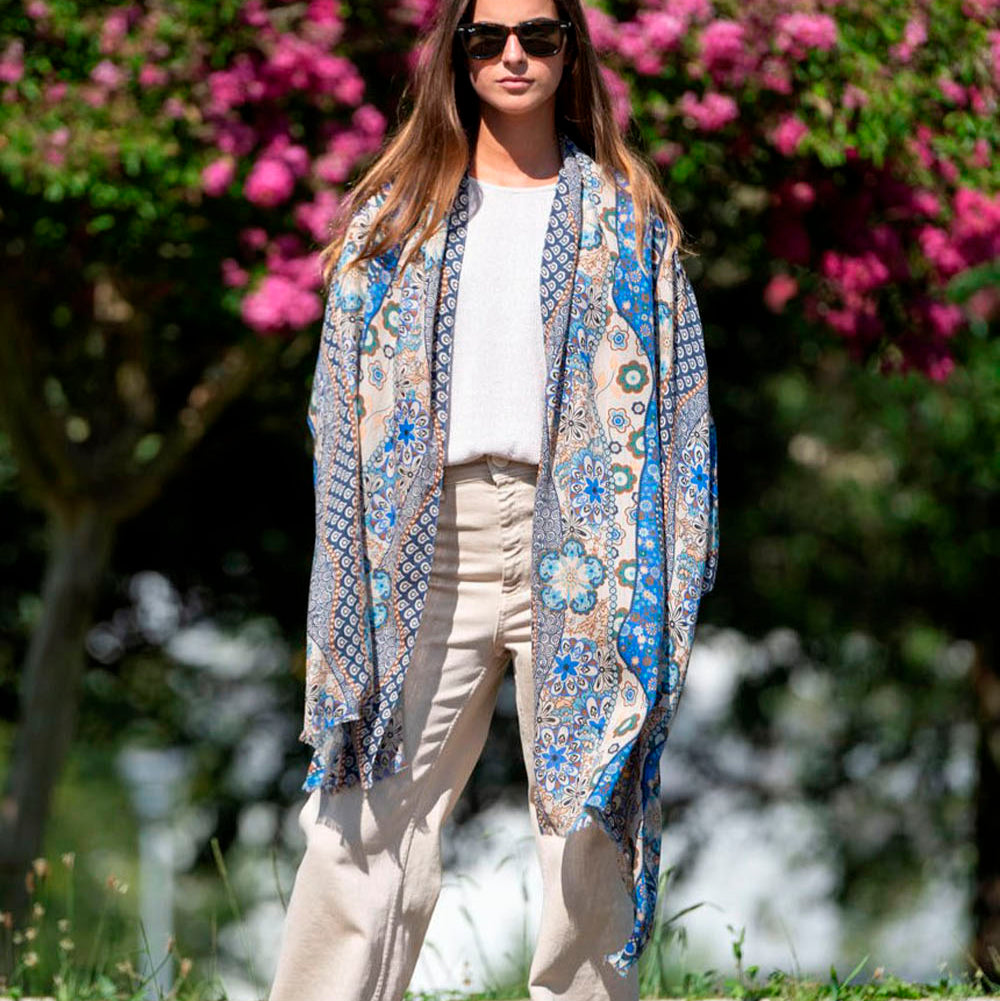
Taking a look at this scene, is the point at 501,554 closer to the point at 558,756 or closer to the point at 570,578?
the point at 570,578

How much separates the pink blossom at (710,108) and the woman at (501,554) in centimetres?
232

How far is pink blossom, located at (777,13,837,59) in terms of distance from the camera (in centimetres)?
508

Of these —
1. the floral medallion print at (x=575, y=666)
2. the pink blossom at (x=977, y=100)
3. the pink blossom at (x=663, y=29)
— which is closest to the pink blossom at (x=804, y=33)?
the pink blossom at (x=663, y=29)

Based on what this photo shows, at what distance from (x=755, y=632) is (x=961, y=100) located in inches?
196

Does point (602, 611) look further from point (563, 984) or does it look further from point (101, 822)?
point (101, 822)

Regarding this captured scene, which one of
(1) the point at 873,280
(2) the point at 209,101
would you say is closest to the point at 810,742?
(1) the point at 873,280

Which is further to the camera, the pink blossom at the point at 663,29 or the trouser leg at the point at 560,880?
the pink blossom at the point at 663,29

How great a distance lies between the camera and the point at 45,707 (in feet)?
27.7

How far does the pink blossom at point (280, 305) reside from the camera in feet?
17.9

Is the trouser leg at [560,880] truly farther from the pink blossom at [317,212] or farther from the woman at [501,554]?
the pink blossom at [317,212]

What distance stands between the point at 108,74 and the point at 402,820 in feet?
10.2

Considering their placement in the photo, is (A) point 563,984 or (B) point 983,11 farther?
(B) point 983,11

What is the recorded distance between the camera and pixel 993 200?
557cm

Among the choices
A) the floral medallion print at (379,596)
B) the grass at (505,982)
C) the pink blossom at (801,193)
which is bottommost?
the grass at (505,982)
